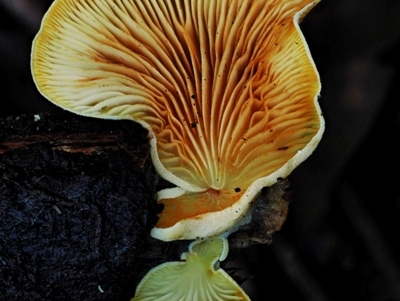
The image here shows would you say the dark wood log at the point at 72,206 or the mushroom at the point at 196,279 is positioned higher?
the dark wood log at the point at 72,206

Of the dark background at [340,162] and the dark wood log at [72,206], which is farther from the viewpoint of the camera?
the dark background at [340,162]

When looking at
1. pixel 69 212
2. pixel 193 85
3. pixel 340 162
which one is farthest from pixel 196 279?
pixel 340 162

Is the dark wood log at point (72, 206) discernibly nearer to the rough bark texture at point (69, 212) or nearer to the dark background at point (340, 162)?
the rough bark texture at point (69, 212)

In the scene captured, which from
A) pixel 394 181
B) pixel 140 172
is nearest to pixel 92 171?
pixel 140 172

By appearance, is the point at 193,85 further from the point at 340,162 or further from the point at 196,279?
the point at 340,162

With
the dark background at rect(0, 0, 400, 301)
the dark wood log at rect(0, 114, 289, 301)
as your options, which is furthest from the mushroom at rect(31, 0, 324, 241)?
the dark background at rect(0, 0, 400, 301)

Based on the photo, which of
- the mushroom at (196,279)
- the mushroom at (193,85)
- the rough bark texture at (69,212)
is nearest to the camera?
the rough bark texture at (69,212)

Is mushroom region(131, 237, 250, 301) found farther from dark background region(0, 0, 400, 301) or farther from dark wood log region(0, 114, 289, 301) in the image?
dark background region(0, 0, 400, 301)

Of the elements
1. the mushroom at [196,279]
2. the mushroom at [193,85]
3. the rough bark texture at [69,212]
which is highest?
the mushroom at [193,85]

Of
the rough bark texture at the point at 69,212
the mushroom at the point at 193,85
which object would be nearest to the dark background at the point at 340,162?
the mushroom at the point at 193,85
